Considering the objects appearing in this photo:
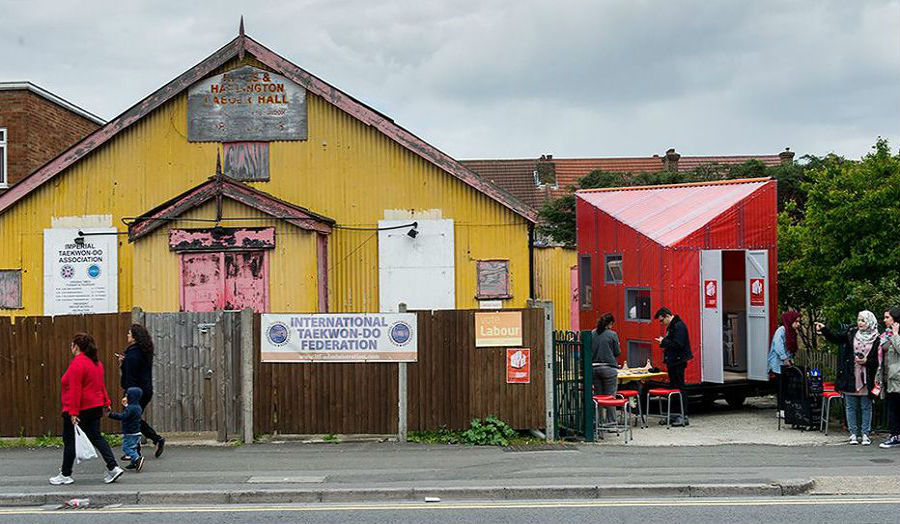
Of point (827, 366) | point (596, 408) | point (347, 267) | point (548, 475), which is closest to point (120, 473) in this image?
point (548, 475)

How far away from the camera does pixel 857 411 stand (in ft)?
44.0

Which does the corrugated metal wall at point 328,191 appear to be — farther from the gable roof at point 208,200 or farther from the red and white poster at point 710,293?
the red and white poster at point 710,293

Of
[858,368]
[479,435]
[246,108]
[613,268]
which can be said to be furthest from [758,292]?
[246,108]

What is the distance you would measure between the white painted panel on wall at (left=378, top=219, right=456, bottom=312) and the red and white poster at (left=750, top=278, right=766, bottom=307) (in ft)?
18.1

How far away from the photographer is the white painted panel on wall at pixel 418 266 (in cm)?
1853

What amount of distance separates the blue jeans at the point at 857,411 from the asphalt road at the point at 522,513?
12.5ft

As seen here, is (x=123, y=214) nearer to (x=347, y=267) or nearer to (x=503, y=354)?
(x=347, y=267)

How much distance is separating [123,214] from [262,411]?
7.16 metres

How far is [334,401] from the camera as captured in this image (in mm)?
13344

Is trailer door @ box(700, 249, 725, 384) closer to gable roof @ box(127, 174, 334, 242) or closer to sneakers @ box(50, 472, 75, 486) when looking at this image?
gable roof @ box(127, 174, 334, 242)

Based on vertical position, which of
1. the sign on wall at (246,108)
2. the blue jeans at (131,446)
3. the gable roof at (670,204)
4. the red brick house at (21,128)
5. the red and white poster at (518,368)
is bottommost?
the blue jeans at (131,446)

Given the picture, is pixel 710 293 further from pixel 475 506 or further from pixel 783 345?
pixel 475 506

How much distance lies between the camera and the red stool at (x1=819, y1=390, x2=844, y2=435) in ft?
46.1

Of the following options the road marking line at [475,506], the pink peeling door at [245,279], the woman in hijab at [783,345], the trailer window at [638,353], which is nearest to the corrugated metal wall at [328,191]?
the pink peeling door at [245,279]
